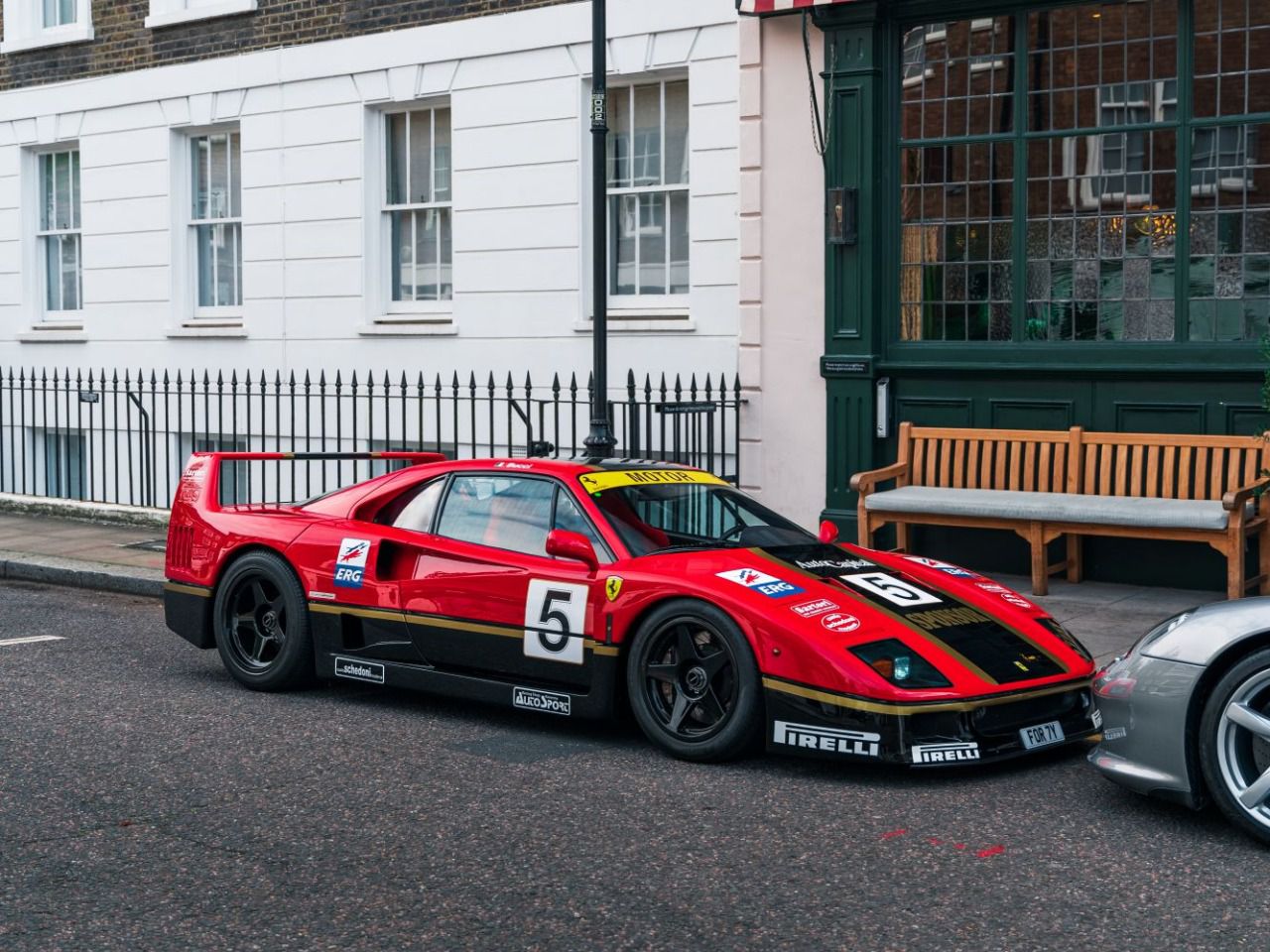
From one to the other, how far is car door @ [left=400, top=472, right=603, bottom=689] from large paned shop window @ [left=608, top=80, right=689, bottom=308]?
671 cm

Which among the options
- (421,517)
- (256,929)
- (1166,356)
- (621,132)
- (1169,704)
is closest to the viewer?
(256,929)

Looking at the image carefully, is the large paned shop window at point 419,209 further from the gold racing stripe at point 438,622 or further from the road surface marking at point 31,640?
the gold racing stripe at point 438,622

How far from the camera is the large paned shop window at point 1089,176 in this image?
446 inches

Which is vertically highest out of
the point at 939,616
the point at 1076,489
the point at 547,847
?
the point at 1076,489

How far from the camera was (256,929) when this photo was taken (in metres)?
4.85

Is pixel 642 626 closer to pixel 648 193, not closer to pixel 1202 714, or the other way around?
pixel 1202 714

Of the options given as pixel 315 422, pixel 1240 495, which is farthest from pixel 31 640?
pixel 1240 495

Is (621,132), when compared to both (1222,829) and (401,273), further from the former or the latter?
(1222,829)

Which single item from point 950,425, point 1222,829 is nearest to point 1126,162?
point 950,425

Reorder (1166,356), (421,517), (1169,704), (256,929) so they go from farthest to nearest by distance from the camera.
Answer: (1166,356) → (421,517) → (1169,704) → (256,929)

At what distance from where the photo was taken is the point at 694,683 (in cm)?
687

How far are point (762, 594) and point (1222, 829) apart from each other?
194cm

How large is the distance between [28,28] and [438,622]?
14.0 metres

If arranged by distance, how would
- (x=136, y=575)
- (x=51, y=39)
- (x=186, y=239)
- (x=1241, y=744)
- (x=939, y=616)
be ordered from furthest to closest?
1. (x=51, y=39)
2. (x=186, y=239)
3. (x=136, y=575)
4. (x=939, y=616)
5. (x=1241, y=744)
